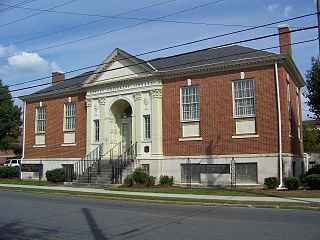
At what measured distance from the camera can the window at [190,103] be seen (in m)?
26.4

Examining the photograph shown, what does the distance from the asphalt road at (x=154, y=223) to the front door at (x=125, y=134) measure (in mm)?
14878

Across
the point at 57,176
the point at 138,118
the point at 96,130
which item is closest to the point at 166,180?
the point at 138,118

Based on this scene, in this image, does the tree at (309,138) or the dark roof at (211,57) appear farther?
the tree at (309,138)

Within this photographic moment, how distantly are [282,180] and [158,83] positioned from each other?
34.0ft

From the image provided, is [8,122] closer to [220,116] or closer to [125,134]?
[125,134]

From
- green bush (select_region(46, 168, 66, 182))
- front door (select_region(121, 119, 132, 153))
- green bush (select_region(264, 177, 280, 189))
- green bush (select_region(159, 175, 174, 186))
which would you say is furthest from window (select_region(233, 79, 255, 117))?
green bush (select_region(46, 168, 66, 182))

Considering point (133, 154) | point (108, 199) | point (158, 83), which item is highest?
point (158, 83)

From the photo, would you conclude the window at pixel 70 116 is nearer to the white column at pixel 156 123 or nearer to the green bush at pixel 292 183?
the white column at pixel 156 123

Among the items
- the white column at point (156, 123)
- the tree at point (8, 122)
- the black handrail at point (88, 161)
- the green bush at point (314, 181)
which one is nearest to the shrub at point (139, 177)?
the white column at point (156, 123)

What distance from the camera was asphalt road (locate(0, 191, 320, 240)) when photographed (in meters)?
9.59

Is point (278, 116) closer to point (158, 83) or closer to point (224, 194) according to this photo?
point (224, 194)

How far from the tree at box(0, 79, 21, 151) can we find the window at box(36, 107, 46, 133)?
21122 mm

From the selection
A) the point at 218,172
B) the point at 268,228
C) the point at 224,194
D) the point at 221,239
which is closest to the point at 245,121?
the point at 218,172

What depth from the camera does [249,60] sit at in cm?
2417
